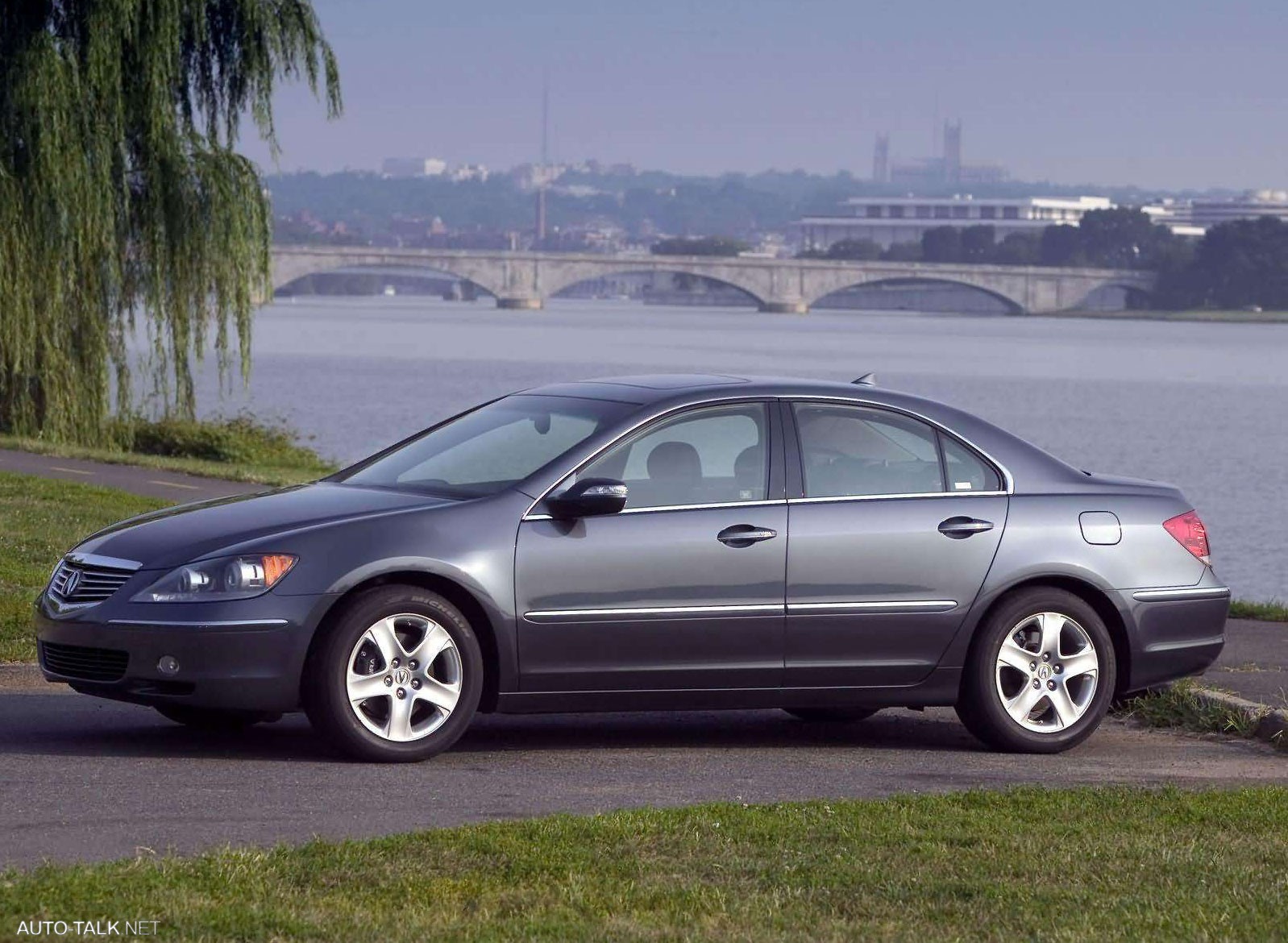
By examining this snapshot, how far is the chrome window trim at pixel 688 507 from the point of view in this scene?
733 cm

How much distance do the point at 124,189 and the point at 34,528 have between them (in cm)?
1125

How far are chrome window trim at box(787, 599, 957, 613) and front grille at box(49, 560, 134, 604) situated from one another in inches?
93.6

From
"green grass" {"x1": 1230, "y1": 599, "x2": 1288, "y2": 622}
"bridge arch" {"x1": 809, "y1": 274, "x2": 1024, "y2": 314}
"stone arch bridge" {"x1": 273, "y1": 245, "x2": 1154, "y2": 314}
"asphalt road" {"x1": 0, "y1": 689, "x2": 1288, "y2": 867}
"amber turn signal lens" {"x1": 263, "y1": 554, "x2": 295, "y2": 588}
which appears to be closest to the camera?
"asphalt road" {"x1": 0, "y1": 689, "x2": 1288, "y2": 867}

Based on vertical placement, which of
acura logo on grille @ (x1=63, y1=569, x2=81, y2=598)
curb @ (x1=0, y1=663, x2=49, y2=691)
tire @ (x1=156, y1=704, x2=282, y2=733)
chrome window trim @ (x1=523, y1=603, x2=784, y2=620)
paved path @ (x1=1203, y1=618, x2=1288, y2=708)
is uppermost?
acura logo on grille @ (x1=63, y1=569, x2=81, y2=598)

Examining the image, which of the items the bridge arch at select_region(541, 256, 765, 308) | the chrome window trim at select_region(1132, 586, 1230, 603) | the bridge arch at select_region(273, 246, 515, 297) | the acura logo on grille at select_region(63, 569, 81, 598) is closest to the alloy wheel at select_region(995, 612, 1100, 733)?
the chrome window trim at select_region(1132, 586, 1230, 603)

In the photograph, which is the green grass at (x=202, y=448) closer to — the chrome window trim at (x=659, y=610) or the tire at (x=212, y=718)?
the tire at (x=212, y=718)

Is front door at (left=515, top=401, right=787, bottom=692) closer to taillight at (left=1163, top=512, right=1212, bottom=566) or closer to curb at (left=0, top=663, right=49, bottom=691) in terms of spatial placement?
taillight at (left=1163, top=512, right=1212, bottom=566)

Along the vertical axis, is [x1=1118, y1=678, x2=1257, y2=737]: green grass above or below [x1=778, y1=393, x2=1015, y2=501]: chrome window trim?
below

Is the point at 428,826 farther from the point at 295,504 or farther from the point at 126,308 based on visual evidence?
the point at 126,308

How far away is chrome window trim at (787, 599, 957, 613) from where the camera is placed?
7.64m

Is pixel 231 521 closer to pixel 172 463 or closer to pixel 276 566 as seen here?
pixel 276 566

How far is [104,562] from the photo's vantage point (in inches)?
284
